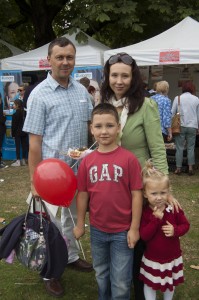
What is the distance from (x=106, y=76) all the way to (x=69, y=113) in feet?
1.54

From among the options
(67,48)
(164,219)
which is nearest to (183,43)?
(67,48)

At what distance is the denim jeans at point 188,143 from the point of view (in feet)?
23.9

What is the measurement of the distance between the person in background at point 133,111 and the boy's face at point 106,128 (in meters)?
0.13

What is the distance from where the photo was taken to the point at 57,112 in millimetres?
2795

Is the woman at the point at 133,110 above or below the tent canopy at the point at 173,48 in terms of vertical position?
below

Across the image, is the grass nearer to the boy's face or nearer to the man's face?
the boy's face

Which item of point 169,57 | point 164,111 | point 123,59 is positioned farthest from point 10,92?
point 123,59

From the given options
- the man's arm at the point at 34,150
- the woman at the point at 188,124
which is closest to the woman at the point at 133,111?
the man's arm at the point at 34,150

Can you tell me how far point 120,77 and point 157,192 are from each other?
2.50ft

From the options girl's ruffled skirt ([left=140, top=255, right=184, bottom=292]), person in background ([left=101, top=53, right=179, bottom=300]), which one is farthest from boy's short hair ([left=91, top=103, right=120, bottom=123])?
girl's ruffled skirt ([left=140, top=255, right=184, bottom=292])

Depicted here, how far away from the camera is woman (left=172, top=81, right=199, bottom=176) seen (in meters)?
7.21

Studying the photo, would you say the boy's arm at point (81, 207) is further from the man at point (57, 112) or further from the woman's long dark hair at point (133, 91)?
the woman's long dark hair at point (133, 91)

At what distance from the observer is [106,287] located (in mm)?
2561

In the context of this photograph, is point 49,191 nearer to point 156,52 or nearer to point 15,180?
point 15,180
